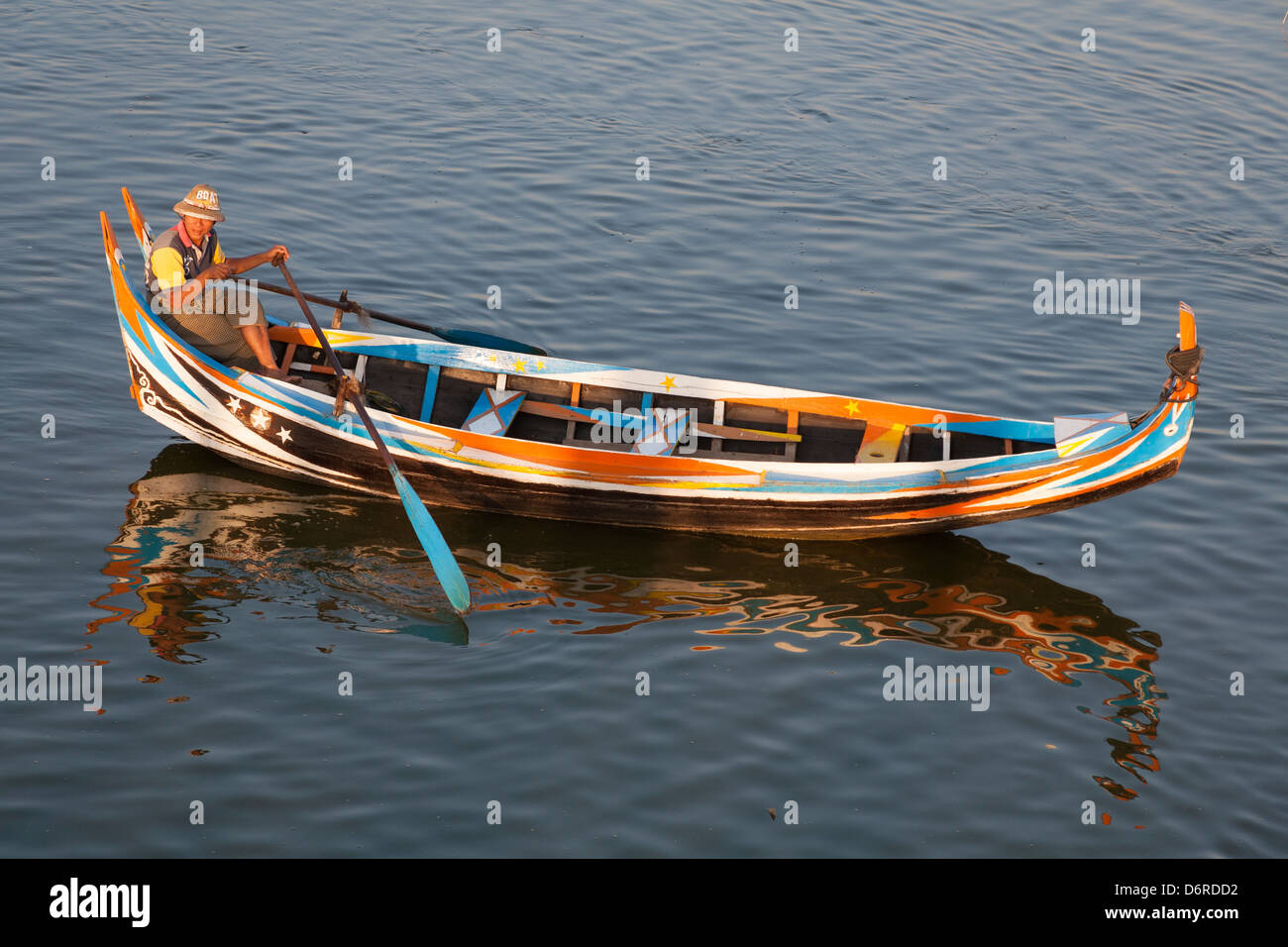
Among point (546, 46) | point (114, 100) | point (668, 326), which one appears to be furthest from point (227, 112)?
point (668, 326)

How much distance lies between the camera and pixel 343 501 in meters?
Result: 10.8

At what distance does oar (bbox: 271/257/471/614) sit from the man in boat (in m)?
0.73

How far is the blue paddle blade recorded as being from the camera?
9102 millimetres

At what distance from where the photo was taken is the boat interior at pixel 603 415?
10.7 meters

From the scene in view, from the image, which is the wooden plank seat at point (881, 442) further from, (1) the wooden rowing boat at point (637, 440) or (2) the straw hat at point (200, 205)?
(2) the straw hat at point (200, 205)

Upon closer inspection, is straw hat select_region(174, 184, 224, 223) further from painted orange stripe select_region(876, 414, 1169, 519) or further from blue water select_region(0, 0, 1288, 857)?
painted orange stripe select_region(876, 414, 1169, 519)

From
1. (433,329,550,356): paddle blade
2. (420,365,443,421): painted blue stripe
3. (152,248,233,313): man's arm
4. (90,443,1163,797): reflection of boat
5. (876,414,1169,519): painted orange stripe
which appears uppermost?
(152,248,233,313): man's arm

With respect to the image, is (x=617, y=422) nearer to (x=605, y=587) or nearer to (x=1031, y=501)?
Result: (x=605, y=587)

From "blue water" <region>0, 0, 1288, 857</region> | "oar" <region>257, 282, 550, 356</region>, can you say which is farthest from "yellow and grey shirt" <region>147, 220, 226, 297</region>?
"blue water" <region>0, 0, 1288, 857</region>

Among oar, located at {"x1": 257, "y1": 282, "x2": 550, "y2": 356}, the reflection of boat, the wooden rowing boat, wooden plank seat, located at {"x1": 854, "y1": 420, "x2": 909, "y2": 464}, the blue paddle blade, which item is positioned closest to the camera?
the blue paddle blade

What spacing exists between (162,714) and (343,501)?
10.0 feet

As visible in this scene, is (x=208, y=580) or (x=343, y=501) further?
(x=343, y=501)

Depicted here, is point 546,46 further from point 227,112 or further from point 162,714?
point 162,714

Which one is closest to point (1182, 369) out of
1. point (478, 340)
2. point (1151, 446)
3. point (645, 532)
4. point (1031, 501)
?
point (1151, 446)
